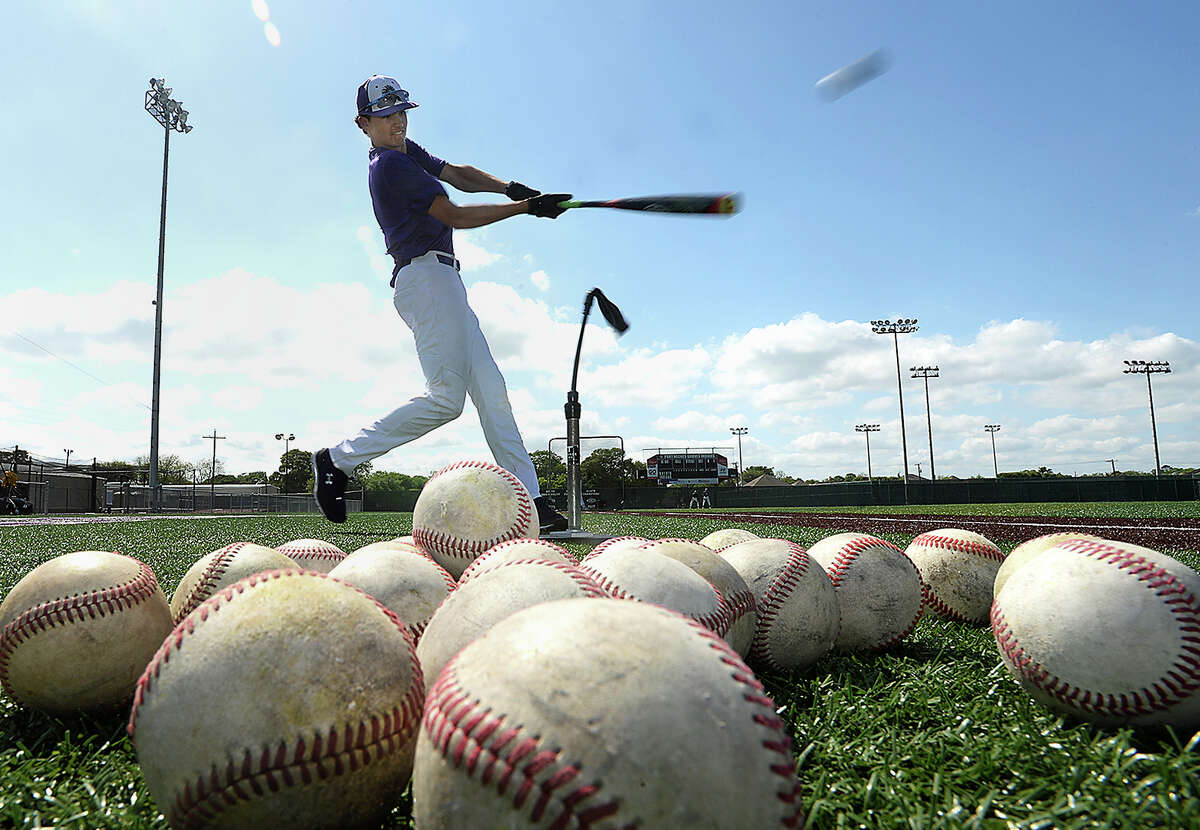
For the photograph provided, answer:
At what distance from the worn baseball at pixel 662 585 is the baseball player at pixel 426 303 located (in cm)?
319

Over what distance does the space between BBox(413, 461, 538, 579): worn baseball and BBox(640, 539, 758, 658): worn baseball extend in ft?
4.45

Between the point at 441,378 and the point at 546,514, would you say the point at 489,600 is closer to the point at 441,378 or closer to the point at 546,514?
the point at 441,378

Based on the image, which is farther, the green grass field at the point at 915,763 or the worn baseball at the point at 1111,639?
the worn baseball at the point at 1111,639

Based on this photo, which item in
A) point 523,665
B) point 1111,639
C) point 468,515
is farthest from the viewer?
point 468,515

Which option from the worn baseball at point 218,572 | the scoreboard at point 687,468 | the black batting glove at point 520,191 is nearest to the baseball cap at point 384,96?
the black batting glove at point 520,191

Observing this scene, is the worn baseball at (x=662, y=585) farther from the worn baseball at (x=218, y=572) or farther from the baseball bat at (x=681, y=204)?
the baseball bat at (x=681, y=204)

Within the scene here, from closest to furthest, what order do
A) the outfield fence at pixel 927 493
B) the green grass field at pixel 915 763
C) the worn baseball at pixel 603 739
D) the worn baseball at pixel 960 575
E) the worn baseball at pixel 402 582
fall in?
the worn baseball at pixel 603 739 → the green grass field at pixel 915 763 → the worn baseball at pixel 402 582 → the worn baseball at pixel 960 575 → the outfield fence at pixel 927 493

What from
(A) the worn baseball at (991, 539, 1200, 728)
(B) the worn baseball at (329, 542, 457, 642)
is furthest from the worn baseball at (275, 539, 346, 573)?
(A) the worn baseball at (991, 539, 1200, 728)

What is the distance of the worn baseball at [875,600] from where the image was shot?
3.25m

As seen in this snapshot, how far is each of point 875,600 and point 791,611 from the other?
1.89ft

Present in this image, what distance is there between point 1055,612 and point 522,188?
206 inches

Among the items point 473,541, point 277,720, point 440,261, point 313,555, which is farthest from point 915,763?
point 440,261

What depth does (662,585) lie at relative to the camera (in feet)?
8.09

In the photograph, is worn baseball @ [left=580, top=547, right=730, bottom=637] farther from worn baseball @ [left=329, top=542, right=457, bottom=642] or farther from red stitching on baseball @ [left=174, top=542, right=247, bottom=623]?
red stitching on baseball @ [left=174, top=542, right=247, bottom=623]
